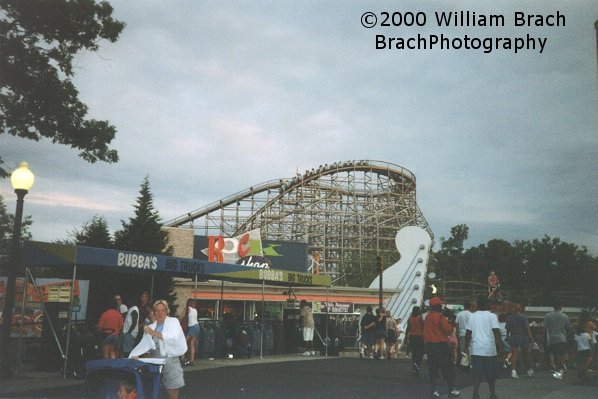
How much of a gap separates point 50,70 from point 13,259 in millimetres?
4576

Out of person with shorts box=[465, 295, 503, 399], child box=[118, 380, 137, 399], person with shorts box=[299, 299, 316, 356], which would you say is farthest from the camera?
person with shorts box=[299, 299, 316, 356]

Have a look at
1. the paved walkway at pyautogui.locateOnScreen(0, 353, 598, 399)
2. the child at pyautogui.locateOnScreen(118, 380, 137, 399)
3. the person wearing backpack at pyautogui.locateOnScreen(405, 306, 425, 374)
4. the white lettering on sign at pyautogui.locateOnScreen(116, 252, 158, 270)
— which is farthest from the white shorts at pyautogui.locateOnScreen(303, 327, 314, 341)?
the child at pyautogui.locateOnScreen(118, 380, 137, 399)

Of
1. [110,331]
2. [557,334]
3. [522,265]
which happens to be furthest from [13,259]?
[522,265]

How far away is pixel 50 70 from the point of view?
13.2m

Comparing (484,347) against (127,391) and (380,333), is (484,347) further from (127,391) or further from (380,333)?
→ (380,333)

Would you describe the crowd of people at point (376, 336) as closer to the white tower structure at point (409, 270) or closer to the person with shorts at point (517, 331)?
the person with shorts at point (517, 331)

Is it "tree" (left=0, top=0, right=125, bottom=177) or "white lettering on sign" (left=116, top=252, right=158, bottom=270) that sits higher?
"tree" (left=0, top=0, right=125, bottom=177)

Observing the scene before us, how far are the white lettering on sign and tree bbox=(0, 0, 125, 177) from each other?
2.28m

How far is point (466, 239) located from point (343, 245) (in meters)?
24.0

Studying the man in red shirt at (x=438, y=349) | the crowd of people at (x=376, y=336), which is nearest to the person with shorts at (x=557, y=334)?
the man in red shirt at (x=438, y=349)

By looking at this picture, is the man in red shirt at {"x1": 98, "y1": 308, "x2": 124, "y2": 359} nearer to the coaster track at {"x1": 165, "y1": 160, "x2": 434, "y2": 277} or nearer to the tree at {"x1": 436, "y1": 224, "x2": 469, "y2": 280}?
the coaster track at {"x1": 165, "y1": 160, "x2": 434, "y2": 277}

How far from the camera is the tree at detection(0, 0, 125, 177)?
1252 cm

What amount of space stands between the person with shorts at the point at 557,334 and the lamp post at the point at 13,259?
32.8ft

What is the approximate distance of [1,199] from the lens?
15281mm
